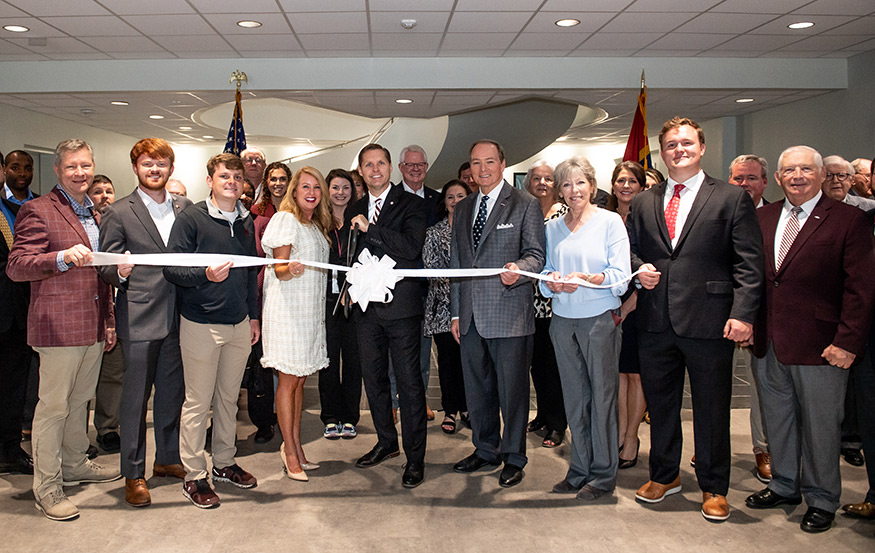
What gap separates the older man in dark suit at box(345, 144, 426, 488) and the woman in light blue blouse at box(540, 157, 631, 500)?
A: 72cm

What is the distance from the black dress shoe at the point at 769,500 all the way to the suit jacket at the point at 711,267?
89cm

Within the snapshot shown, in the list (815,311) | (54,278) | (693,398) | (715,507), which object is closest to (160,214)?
(54,278)

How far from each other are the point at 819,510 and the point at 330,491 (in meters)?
2.36

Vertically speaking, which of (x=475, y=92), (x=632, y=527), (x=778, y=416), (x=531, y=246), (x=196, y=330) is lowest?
(x=632, y=527)

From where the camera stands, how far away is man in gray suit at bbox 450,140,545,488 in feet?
11.2

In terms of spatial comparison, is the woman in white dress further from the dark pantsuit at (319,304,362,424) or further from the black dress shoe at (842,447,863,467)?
the black dress shoe at (842,447,863,467)

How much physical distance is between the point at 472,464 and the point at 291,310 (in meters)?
1.35

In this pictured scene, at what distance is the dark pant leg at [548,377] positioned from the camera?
420 centimetres

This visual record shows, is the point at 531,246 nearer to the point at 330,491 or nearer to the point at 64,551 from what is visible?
the point at 330,491

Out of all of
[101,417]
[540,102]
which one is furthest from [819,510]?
[540,102]

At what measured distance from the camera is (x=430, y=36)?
7.08 meters

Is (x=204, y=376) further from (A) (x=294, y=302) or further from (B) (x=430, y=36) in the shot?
(B) (x=430, y=36)

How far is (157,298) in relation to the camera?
320 cm

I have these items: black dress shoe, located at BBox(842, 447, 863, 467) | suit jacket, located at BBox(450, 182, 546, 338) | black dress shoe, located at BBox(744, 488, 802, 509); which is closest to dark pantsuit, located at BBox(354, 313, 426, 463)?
suit jacket, located at BBox(450, 182, 546, 338)
